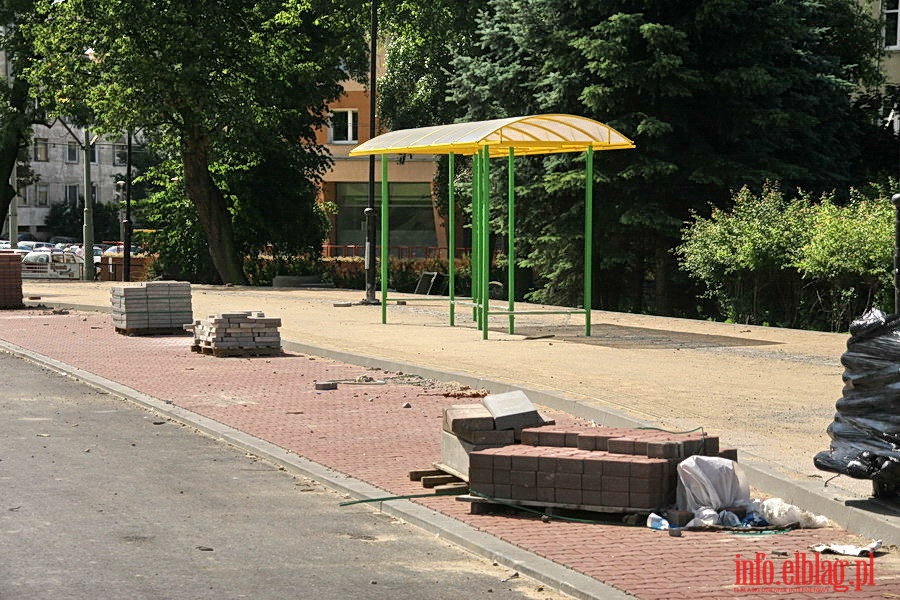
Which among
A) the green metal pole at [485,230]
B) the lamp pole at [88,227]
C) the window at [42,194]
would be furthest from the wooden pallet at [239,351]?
the window at [42,194]

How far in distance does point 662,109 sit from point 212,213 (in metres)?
17.7

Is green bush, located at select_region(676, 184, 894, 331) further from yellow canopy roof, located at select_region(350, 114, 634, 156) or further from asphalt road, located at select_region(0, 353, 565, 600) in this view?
asphalt road, located at select_region(0, 353, 565, 600)

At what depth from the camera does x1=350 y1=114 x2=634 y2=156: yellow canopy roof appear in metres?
20.2

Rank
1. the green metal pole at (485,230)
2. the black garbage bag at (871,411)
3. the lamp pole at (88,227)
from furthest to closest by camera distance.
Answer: the lamp pole at (88,227)
the green metal pole at (485,230)
the black garbage bag at (871,411)

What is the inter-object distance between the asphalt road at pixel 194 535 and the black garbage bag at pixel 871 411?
2.21 metres

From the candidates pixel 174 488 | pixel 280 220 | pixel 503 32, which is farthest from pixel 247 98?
pixel 174 488

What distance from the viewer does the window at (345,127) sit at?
70875 mm

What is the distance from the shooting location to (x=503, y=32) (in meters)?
33.3

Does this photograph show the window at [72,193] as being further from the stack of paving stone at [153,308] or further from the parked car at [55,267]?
the stack of paving stone at [153,308]

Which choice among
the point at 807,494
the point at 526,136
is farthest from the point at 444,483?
the point at 526,136

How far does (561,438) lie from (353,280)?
36593mm

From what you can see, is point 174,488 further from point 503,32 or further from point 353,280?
point 353,280

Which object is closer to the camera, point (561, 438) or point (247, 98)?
point (561, 438)

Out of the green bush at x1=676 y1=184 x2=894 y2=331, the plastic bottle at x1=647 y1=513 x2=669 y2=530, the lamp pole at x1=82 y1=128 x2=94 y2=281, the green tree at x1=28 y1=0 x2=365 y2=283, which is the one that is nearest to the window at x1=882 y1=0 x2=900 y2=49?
the green tree at x1=28 y1=0 x2=365 y2=283
